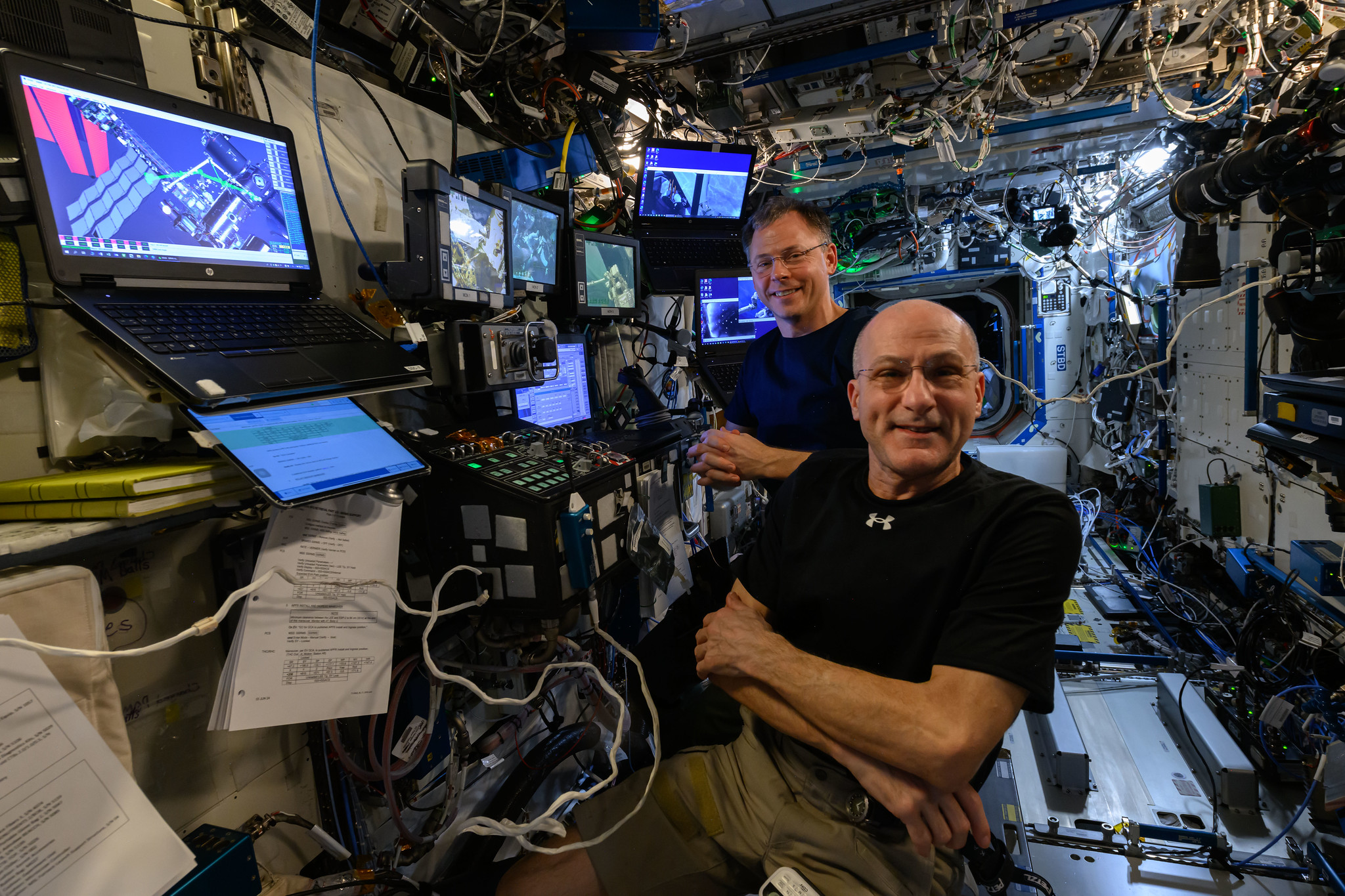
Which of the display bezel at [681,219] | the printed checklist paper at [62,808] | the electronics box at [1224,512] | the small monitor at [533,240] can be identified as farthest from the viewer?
the electronics box at [1224,512]

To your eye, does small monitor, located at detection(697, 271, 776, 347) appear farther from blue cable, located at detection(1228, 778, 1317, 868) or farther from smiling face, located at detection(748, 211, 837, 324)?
blue cable, located at detection(1228, 778, 1317, 868)

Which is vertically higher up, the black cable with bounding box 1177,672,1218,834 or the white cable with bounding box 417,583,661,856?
the white cable with bounding box 417,583,661,856

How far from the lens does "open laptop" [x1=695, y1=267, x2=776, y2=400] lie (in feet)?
10.3

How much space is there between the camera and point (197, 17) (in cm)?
141

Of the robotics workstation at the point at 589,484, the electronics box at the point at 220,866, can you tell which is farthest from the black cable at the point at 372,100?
the electronics box at the point at 220,866

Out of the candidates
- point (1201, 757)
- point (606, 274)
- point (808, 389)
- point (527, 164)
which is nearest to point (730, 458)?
point (808, 389)

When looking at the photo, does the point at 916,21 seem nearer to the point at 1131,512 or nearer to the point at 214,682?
the point at 214,682

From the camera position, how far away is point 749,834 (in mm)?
1384

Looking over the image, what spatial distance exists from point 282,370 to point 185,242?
1.02 ft

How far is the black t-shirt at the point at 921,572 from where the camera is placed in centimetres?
108

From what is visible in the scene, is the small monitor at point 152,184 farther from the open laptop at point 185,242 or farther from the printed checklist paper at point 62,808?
the printed checklist paper at point 62,808

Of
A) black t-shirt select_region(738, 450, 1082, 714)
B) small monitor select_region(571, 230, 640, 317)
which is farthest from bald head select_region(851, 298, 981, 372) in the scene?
small monitor select_region(571, 230, 640, 317)

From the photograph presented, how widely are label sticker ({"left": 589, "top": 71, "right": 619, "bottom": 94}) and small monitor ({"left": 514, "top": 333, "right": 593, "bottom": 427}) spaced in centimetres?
102

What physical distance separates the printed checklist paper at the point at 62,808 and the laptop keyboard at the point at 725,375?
266 centimetres
